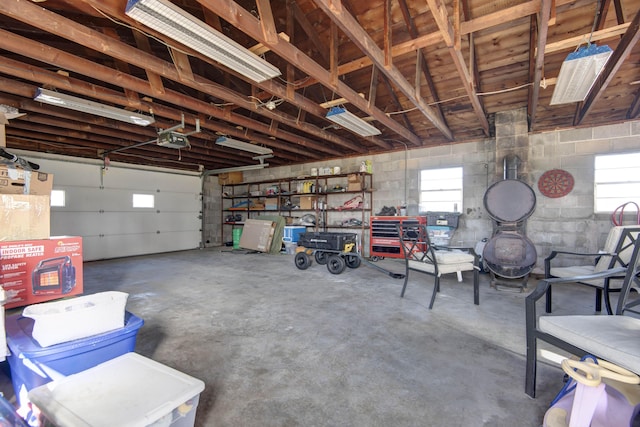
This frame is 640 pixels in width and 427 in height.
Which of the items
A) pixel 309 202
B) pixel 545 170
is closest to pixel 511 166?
pixel 545 170

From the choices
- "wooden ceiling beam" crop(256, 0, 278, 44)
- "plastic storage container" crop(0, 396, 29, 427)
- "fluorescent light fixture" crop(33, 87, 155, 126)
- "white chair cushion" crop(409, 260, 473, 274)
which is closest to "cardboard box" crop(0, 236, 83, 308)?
"plastic storage container" crop(0, 396, 29, 427)

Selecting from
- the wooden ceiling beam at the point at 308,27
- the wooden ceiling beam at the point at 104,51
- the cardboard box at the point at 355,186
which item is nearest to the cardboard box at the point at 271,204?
the cardboard box at the point at 355,186

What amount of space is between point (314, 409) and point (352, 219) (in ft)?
18.1

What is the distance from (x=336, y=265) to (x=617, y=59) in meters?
4.03

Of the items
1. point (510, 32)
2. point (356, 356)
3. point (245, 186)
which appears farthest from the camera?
point (245, 186)

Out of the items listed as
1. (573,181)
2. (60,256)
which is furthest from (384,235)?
(60,256)

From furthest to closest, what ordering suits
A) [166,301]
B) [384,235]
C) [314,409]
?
[384,235]
[166,301]
[314,409]

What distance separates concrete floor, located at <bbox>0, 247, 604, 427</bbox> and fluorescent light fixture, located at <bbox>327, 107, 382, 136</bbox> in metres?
2.37

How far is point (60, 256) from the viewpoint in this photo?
2.35m

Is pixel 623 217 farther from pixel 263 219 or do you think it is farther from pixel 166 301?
pixel 263 219

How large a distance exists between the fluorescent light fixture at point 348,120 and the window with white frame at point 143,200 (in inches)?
242

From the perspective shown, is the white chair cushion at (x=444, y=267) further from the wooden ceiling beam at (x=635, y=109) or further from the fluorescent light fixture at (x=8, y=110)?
the fluorescent light fixture at (x=8, y=110)

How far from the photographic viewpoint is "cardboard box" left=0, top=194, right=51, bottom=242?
2.10 metres

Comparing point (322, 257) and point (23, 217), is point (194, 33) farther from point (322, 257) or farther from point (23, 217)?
point (322, 257)
